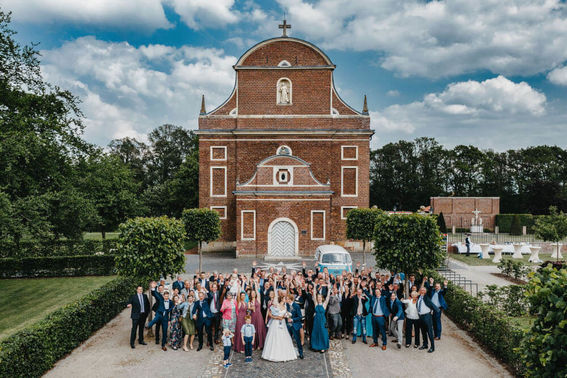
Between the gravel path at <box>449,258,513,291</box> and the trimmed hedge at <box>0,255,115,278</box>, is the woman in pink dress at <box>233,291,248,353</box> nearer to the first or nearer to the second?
the gravel path at <box>449,258,513,291</box>

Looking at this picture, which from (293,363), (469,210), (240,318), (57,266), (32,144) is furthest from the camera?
(469,210)

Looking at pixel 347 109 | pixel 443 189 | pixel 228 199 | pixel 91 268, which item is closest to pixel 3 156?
pixel 91 268

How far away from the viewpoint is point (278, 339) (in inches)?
352

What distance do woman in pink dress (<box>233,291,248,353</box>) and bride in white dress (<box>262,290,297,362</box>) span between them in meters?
0.75

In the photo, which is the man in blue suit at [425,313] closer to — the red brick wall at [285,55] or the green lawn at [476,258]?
the green lawn at [476,258]

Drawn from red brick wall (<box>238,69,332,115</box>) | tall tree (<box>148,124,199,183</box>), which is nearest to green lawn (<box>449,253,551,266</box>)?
red brick wall (<box>238,69,332,115</box>)

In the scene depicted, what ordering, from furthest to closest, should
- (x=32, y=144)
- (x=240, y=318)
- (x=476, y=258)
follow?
(x=476, y=258) < (x=32, y=144) < (x=240, y=318)

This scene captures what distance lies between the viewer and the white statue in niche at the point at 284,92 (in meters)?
27.9

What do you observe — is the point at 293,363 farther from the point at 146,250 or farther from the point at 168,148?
the point at 168,148

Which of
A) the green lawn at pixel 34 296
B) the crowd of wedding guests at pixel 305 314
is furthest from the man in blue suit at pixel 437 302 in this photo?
the green lawn at pixel 34 296

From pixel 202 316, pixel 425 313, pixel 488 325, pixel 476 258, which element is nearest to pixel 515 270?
pixel 476 258

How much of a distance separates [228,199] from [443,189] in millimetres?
45638

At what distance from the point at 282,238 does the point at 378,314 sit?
15894mm

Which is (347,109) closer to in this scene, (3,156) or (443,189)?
(3,156)
